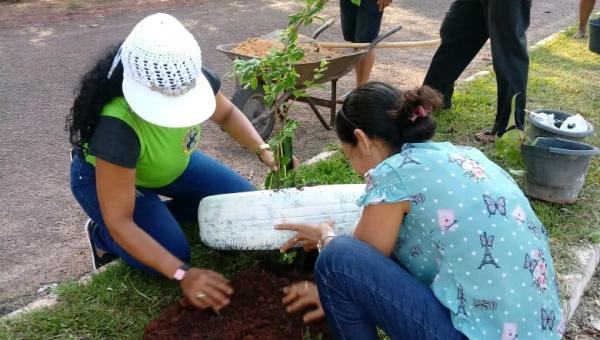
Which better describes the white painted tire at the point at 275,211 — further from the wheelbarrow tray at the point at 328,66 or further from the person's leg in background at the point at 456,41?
the person's leg in background at the point at 456,41

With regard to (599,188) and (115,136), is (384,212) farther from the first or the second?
(599,188)

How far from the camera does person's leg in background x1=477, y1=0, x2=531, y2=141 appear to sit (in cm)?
396

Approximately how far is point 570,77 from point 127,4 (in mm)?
5882

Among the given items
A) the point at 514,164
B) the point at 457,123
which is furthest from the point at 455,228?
the point at 457,123

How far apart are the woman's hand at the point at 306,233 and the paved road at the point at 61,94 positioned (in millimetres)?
950

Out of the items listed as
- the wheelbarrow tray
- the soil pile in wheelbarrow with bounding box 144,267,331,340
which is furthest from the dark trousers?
the soil pile in wheelbarrow with bounding box 144,267,331,340

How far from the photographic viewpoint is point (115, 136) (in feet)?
7.00

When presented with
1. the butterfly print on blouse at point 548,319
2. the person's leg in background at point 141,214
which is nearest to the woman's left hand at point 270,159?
the person's leg in background at point 141,214

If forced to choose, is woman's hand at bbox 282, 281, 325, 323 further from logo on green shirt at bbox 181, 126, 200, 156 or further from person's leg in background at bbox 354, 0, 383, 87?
person's leg in background at bbox 354, 0, 383, 87

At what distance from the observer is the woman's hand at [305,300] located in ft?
7.58

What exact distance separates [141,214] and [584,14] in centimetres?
669

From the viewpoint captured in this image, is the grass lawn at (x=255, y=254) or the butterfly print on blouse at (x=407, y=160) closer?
the butterfly print on blouse at (x=407, y=160)

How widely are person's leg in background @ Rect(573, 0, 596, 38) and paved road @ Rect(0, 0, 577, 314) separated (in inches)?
22.9

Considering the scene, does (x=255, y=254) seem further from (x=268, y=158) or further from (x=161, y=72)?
(x=161, y=72)
